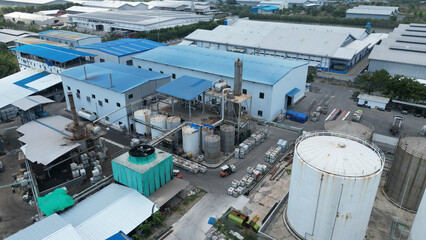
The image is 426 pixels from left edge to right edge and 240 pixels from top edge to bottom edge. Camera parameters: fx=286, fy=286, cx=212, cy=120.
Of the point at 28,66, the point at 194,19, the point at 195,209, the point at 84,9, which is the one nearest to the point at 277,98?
the point at 195,209

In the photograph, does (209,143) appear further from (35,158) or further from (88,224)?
(35,158)

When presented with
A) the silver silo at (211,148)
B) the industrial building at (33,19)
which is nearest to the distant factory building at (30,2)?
the industrial building at (33,19)

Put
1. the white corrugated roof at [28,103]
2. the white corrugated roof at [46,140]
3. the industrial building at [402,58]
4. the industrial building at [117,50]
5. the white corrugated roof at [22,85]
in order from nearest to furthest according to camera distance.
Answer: the white corrugated roof at [46,140] → the white corrugated roof at [28,103] → the white corrugated roof at [22,85] → the industrial building at [117,50] → the industrial building at [402,58]

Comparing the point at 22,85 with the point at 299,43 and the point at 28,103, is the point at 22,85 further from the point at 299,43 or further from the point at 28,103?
the point at 299,43

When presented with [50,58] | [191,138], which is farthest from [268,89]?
[50,58]

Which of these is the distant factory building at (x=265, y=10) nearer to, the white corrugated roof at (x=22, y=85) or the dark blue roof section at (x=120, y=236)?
the white corrugated roof at (x=22, y=85)

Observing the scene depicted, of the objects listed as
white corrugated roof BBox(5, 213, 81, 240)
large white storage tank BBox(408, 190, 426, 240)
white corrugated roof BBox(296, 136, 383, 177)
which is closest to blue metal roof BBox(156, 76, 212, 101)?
white corrugated roof BBox(296, 136, 383, 177)
